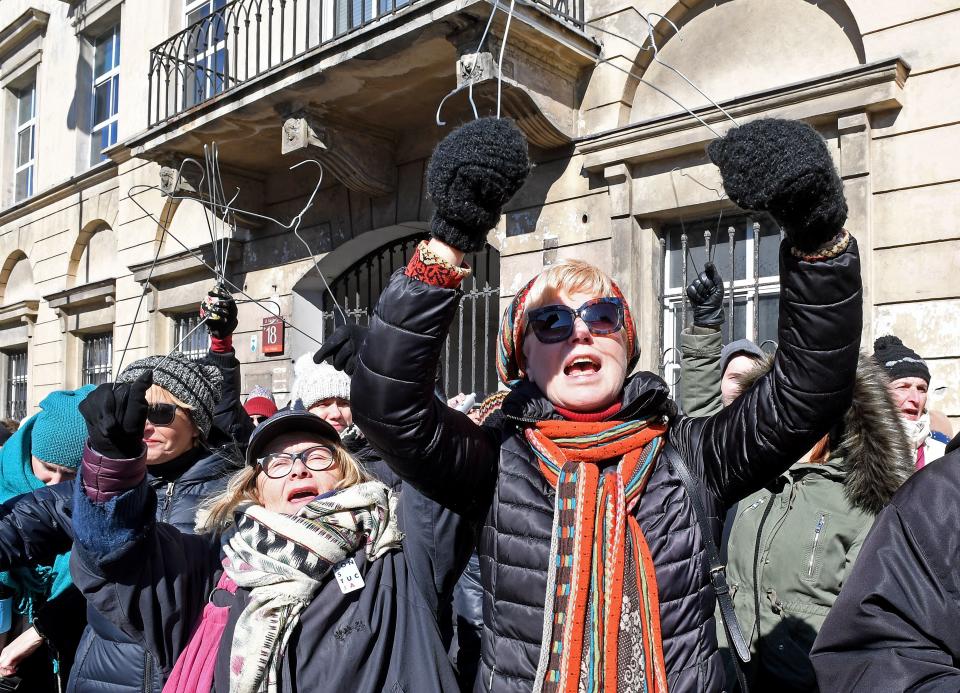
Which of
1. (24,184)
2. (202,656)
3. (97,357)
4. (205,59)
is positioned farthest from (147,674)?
(24,184)

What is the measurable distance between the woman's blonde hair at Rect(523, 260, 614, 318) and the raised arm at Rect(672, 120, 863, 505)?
36cm

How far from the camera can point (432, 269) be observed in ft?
4.75

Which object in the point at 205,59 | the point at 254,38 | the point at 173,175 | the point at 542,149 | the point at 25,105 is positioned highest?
the point at 25,105

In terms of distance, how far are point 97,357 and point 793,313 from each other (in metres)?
12.4

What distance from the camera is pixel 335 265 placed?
8.66 metres

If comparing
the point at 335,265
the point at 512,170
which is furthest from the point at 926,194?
the point at 335,265

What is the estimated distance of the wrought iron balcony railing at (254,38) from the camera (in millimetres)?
7441

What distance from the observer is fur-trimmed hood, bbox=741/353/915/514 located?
7.88 feet

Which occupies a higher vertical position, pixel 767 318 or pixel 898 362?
pixel 767 318

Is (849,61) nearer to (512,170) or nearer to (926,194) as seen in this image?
(926,194)

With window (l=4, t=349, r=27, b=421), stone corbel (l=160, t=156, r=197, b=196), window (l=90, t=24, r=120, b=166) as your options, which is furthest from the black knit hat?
window (l=4, t=349, r=27, b=421)

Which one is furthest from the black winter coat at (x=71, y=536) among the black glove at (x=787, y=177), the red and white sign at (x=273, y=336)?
the red and white sign at (x=273, y=336)

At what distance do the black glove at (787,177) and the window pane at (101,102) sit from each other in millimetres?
12742

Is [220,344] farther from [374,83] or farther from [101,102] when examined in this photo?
[101,102]
